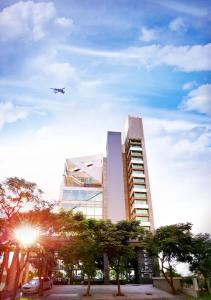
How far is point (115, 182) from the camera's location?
5991 centimetres

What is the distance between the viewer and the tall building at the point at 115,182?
5678 centimetres

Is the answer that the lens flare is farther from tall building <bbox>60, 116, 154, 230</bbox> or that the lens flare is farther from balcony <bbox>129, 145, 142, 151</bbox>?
balcony <bbox>129, 145, 142, 151</bbox>

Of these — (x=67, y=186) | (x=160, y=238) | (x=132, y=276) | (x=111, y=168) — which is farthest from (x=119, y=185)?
(x=160, y=238)

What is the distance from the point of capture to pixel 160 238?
22375 millimetres

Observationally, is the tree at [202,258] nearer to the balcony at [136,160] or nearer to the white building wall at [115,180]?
the white building wall at [115,180]

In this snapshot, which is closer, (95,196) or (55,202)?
(55,202)

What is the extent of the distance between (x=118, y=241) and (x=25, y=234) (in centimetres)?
844

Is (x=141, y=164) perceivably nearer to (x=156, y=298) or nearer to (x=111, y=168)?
(x=111, y=168)

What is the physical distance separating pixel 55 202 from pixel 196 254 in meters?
13.5

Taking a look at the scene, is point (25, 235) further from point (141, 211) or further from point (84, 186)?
point (84, 186)

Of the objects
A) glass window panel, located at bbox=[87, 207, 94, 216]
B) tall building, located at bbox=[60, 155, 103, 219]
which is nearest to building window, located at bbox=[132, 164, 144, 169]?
tall building, located at bbox=[60, 155, 103, 219]

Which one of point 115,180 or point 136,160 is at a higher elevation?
point 136,160

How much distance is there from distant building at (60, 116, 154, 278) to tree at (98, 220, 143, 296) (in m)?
29.5

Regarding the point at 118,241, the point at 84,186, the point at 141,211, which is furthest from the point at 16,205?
the point at 84,186
